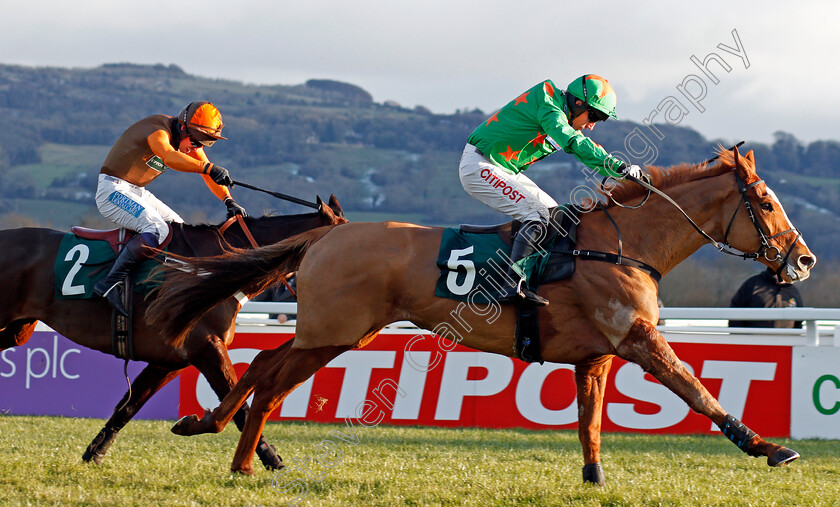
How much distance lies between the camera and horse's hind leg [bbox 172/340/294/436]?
4910 millimetres

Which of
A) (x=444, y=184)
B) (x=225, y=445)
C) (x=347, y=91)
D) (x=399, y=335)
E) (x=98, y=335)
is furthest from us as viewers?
(x=347, y=91)

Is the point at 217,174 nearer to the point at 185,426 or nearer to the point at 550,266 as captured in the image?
the point at 185,426

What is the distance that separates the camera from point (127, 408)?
5.65 metres

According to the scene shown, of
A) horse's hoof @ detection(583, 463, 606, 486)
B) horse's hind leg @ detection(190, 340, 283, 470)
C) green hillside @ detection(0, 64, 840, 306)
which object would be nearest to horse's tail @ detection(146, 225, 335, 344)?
horse's hind leg @ detection(190, 340, 283, 470)

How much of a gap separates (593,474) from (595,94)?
2103 mm

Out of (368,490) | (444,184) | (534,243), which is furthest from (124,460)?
(444,184)

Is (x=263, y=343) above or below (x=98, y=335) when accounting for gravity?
below

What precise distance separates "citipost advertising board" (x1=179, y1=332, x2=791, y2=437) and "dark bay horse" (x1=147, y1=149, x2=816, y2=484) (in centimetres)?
255

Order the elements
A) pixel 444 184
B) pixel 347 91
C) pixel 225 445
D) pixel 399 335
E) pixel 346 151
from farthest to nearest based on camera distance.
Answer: pixel 347 91 → pixel 346 151 → pixel 444 184 → pixel 399 335 → pixel 225 445

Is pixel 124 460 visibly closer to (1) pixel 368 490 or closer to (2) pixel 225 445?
(2) pixel 225 445

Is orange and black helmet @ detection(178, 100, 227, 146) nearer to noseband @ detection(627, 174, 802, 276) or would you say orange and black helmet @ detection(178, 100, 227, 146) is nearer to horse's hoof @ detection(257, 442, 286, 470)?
horse's hoof @ detection(257, 442, 286, 470)

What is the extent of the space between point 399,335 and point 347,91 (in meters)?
98.3

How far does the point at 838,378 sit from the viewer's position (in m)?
7.13

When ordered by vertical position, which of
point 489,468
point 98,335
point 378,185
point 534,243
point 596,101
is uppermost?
point 596,101
